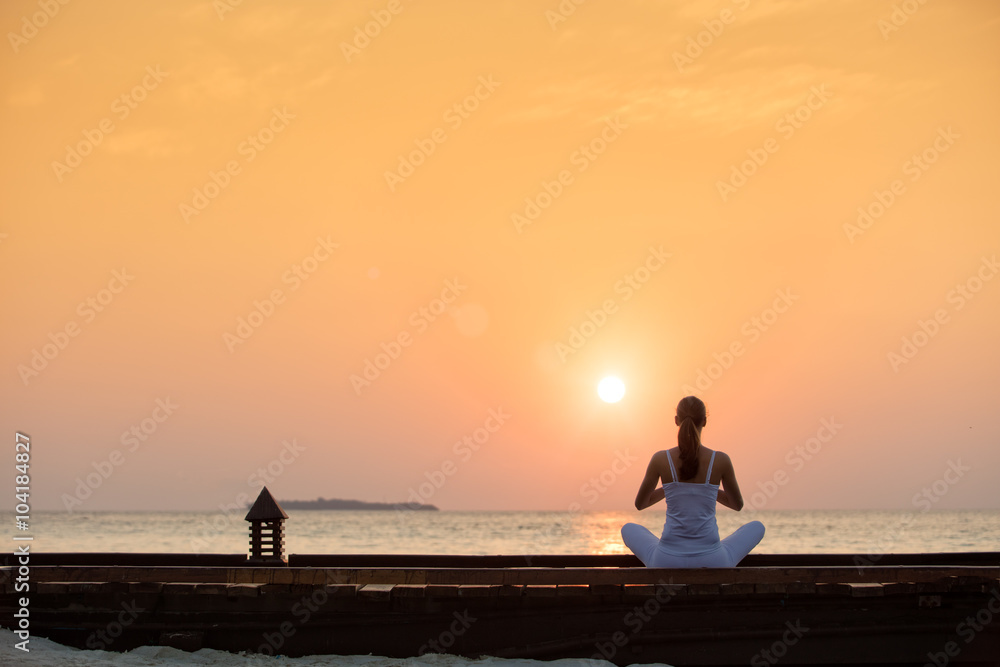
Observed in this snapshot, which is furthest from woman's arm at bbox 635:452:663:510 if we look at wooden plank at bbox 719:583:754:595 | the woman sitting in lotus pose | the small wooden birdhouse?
the small wooden birdhouse

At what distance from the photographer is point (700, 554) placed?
26.0ft

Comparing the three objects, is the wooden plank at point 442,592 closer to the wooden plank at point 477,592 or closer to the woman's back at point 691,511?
the wooden plank at point 477,592

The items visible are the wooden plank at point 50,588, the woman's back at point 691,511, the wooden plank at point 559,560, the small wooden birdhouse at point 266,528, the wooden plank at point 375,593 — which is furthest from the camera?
the small wooden birdhouse at point 266,528

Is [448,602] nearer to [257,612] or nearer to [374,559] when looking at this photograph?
[257,612]

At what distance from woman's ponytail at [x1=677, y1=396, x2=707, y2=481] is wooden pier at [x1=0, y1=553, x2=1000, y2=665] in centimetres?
86

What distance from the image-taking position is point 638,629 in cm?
793

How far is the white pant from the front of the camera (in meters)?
7.91

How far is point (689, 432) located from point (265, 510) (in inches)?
296

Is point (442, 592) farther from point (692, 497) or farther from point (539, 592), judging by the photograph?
point (692, 497)

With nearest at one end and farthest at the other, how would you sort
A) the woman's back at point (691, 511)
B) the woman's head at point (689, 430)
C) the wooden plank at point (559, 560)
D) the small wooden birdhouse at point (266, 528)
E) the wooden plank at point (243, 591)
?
the woman's head at point (689, 430) < the woman's back at point (691, 511) < the wooden plank at point (243, 591) < the wooden plank at point (559, 560) < the small wooden birdhouse at point (266, 528)

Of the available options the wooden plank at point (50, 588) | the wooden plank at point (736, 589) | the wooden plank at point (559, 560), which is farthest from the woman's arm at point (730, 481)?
the wooden plank at point (50, 588)

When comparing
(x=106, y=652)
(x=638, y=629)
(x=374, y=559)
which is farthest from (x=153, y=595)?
(x=638, y=629)

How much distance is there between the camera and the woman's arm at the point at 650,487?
25.9ft

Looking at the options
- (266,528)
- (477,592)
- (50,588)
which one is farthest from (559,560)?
(50,588)
